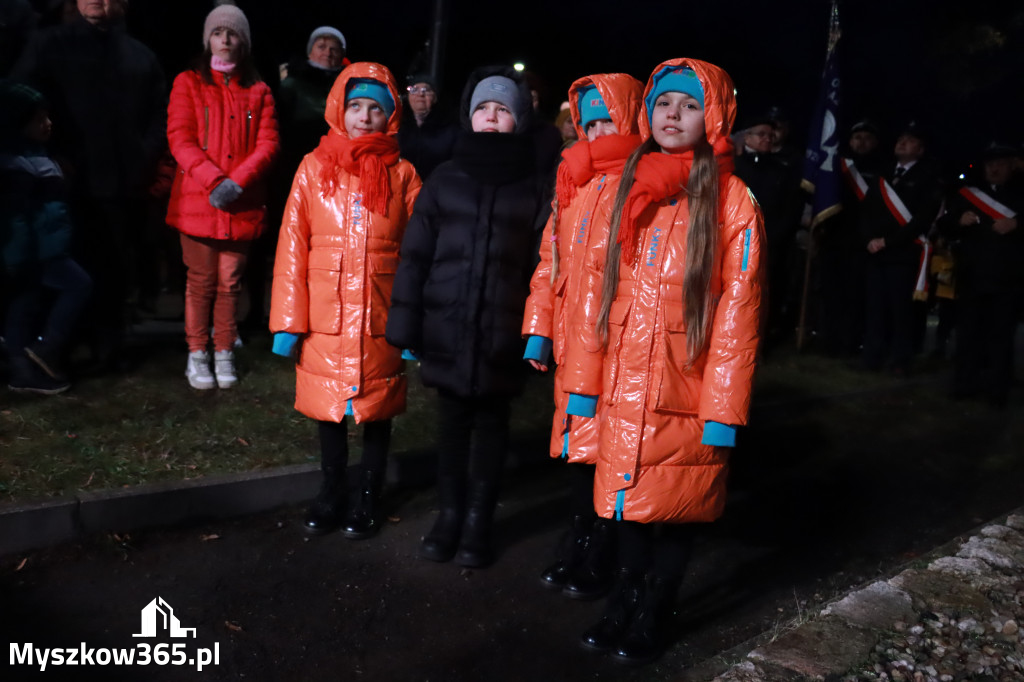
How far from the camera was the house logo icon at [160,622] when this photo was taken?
373 centimetres

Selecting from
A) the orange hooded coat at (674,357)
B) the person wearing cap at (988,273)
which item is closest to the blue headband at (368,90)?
the orange hooded coat at (674,357)

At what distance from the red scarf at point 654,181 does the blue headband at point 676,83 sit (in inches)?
8.1

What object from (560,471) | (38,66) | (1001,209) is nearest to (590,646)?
(560,471)

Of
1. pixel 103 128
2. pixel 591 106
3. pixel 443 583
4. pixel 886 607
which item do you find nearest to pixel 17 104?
pixel 103 128

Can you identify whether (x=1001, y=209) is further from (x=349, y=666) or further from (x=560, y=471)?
(x=349, y=666)

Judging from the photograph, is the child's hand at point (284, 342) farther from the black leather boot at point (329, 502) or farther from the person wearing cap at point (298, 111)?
the person wearing cap at point (298, 111)

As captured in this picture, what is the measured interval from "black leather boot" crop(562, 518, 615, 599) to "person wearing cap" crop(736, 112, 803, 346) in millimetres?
4734

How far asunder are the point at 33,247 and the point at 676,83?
4292 millimetres

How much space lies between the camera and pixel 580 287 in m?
3.71

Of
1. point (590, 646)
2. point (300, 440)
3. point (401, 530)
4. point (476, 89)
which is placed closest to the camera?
point (590, 646)

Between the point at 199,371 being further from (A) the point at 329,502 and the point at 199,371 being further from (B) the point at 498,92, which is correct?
(B) the point at 498,92

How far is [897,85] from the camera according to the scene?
19172 mm

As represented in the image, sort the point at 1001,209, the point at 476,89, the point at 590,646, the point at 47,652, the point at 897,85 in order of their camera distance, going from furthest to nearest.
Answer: the point at 897,85 < the point at 1001,209 < the point at 476,89 < the point at 590,646 < the point at 47,652

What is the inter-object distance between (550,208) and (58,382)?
11.6ft
